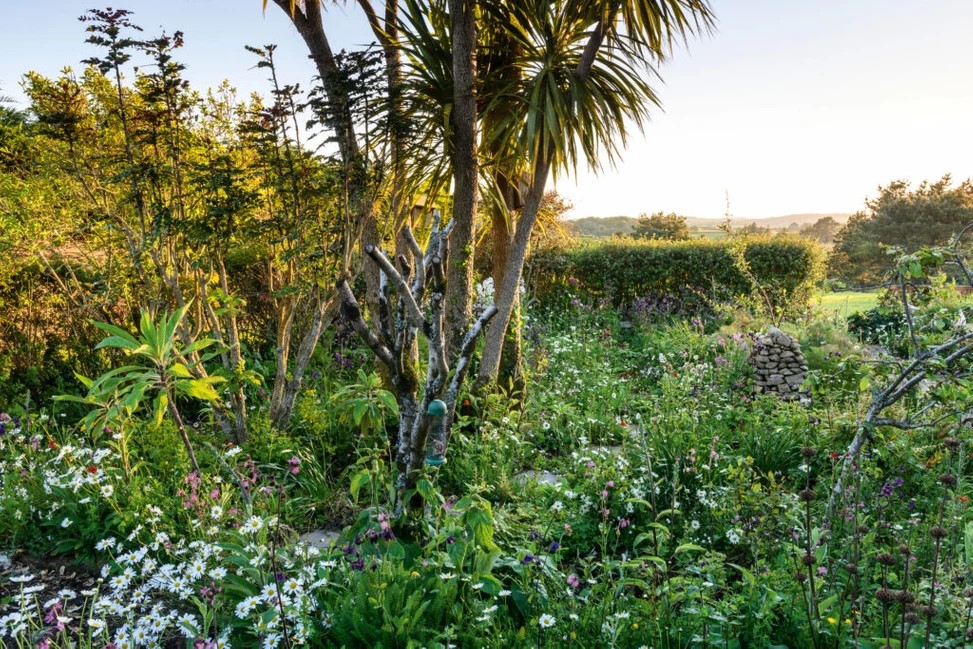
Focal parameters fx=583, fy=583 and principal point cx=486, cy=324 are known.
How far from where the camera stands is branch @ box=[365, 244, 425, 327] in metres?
2.27

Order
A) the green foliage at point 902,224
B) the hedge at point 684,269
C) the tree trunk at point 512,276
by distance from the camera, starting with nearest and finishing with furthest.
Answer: the tree trunk at point 512,276, the hedge at point 684,269, the green foliage at point 902,224

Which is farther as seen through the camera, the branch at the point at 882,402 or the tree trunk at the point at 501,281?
the tree trunk at the point at 501,281

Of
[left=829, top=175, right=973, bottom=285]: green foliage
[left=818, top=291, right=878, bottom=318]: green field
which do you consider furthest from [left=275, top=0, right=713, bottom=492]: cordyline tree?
[left=829, top=175, right=973, bottom=285]: green foliage

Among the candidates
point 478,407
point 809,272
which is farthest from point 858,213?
point 478,407

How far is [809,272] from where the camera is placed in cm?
873

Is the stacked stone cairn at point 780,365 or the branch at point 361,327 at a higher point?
the branch at point 361,327

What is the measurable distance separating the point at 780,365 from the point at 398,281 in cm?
401

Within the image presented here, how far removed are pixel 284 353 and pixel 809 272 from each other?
7820mm

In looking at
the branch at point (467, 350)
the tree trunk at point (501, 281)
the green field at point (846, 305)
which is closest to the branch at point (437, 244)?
the branch at point (467, 350)

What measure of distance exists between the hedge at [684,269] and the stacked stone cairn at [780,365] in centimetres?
343

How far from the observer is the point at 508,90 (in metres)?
4.65

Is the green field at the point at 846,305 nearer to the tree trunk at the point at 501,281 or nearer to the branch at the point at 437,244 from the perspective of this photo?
the tree trunk at the point at 501,281


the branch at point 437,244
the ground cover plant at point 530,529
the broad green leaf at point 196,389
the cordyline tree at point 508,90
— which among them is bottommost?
the ground cover plant at point 530,529

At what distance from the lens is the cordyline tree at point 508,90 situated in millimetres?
4246
